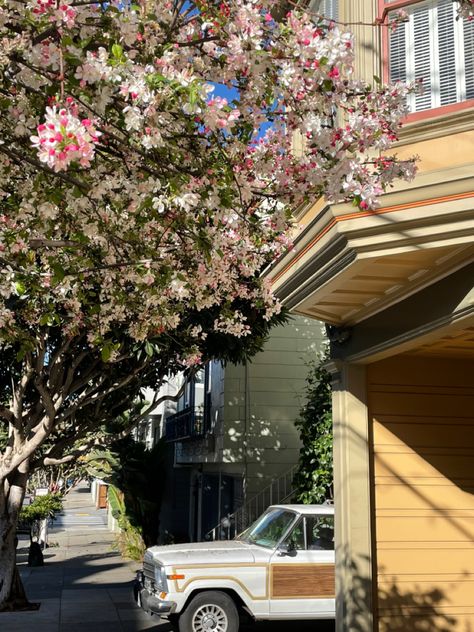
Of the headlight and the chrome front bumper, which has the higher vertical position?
the headlight

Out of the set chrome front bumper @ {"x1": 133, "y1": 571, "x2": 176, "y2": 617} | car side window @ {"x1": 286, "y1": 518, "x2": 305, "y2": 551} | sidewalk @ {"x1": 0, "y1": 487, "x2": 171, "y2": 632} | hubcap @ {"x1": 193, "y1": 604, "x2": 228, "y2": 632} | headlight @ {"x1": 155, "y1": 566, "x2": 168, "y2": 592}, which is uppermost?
car side window @ {"x1": 286, "y1": 518, "x2": 305, "y2": 551}

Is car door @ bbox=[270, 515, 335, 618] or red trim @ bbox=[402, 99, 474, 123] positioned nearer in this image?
red trim @ bbox=[402, 99, 474, 123]

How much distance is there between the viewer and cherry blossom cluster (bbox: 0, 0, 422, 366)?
3934 millimetres

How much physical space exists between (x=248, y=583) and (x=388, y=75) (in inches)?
276

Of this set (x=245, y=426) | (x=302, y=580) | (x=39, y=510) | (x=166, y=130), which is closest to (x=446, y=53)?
(x=166, y=130)

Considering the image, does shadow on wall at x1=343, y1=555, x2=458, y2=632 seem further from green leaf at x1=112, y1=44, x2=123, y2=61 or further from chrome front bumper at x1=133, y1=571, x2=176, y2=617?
green leaf at x1=112, y1=44, x2=123, y2=61

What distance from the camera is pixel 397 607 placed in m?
7.42

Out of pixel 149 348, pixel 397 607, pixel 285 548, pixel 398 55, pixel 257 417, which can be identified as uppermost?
pixel 398 55

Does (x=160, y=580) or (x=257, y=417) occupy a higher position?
(x=257, y=417)

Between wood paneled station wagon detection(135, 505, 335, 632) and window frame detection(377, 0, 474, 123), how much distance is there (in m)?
6.35

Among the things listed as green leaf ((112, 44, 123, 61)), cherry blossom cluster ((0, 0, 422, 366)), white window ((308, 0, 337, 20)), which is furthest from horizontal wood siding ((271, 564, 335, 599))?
green leaf ((112, 44, 123, 61))

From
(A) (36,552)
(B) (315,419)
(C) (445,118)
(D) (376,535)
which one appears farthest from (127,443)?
(C) (445,118)

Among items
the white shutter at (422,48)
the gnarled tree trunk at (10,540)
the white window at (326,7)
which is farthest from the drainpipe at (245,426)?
the white shutter at (422,48)

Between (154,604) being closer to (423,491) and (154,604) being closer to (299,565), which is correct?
(299,565)
